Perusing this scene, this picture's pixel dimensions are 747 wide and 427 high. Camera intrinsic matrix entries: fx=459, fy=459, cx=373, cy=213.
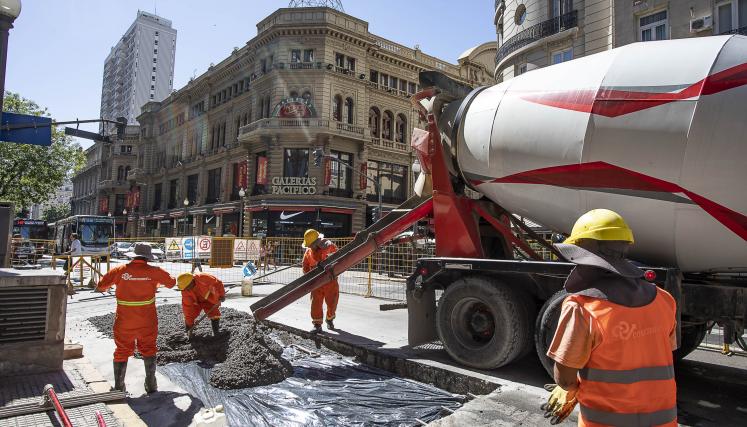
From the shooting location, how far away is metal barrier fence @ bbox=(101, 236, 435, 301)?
12.7 metres

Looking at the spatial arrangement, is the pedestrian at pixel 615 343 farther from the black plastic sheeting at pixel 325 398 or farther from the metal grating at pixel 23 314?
the metal grating at pixel 23 314

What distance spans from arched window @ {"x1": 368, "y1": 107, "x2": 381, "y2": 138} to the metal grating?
1309 inches

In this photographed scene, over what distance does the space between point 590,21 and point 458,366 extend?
18864mm

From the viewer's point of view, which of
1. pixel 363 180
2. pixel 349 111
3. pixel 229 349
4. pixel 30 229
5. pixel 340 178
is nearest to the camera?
pixel 229 349

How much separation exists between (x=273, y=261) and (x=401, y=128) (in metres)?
22.6

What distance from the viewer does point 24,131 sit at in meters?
7.05

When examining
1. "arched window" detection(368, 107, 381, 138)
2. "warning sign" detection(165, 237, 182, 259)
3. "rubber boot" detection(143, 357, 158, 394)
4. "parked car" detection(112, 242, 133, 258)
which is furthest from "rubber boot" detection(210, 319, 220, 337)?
"arched window" detection(368, 107, 381, 138)

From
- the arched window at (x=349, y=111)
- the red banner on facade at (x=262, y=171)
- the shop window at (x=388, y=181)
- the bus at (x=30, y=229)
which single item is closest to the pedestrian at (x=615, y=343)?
the red banner on facade at (x=262, y=171)

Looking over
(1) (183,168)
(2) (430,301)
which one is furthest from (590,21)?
(1) (183,168)

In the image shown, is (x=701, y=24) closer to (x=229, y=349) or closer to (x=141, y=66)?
(x=229, y=349)

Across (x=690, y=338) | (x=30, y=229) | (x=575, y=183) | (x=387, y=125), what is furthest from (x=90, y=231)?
(x=690, y=338)

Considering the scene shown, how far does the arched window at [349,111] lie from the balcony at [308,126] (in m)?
1.23

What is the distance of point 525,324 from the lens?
491 centimetres

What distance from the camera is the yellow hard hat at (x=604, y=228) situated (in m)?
2.14
